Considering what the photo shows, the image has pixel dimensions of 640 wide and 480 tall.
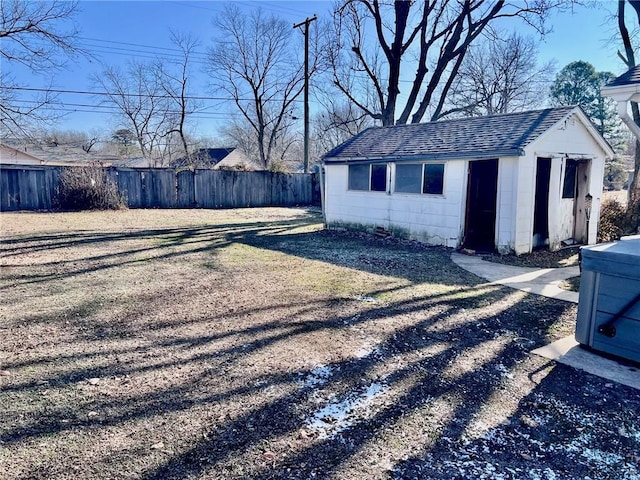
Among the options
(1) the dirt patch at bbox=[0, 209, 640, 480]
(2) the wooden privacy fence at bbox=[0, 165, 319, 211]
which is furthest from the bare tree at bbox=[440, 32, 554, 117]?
(1) the dirt patch at bbox=[0, 209, 640, 480]

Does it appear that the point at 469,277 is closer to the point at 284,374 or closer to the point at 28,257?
the point at 284,374

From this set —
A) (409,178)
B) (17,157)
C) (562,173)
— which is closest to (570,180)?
(562,173)

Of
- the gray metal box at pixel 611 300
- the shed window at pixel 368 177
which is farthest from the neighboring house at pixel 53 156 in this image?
the gray metal box at pixel 611 300

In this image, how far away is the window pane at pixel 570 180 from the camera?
8.80m

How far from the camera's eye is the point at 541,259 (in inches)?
308

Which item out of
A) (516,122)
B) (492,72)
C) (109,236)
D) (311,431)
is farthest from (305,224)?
(492,72)

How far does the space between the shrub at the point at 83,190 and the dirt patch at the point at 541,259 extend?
13463 millimetres

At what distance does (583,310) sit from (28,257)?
8238 mm

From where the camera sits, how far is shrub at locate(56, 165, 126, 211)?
A: 14469mm

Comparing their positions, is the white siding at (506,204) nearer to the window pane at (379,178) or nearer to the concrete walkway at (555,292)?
the concrete walkway at (555,292)

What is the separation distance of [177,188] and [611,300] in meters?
17.0

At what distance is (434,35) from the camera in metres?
18.5

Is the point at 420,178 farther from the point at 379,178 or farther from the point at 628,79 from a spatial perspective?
the point at 628,79

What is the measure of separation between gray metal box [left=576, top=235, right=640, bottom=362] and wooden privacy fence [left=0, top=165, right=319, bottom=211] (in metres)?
16.1
